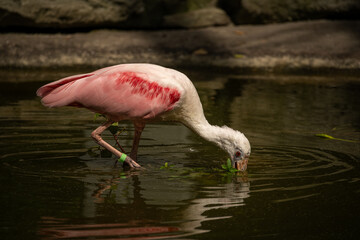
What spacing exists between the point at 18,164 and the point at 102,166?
0.74 meters

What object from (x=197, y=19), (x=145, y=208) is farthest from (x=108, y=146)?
(x=197, y=19)

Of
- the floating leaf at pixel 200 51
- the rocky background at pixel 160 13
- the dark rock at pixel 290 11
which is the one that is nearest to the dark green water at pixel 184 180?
the floating leaf at pixel 200 51

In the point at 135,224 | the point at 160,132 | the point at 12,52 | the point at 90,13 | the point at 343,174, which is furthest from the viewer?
the point at 90,13

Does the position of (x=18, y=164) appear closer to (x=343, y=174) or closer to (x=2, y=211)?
(x=2, y=211)

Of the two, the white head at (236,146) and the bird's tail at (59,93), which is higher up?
the bird's tail at (59,93)

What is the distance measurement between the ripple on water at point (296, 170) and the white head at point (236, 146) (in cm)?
15

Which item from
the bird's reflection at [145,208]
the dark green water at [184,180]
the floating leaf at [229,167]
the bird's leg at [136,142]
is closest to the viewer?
the bird's reflection at [145,208]

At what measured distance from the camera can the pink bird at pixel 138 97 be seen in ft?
20.3

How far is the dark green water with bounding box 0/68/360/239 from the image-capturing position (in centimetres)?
439

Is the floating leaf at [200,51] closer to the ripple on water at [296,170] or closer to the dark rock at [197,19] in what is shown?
the dark rock at [197,19]

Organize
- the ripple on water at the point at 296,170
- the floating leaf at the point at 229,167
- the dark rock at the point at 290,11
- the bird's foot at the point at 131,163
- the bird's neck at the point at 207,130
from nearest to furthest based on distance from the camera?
1. the ripple on water at the point at 296,170
2. the floating leaf at the point at 229,167
3. the bird's foot at the point at 131,163
4. the bird's neck at the point at 207,130
5. the dark rock at the point at 290,11

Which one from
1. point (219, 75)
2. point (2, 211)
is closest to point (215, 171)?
point (2, 211)

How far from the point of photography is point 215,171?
20.1 feet

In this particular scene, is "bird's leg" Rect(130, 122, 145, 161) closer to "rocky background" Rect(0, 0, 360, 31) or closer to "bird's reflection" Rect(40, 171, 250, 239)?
"bird's reflection" Rect(40, 171, 250, 239)
